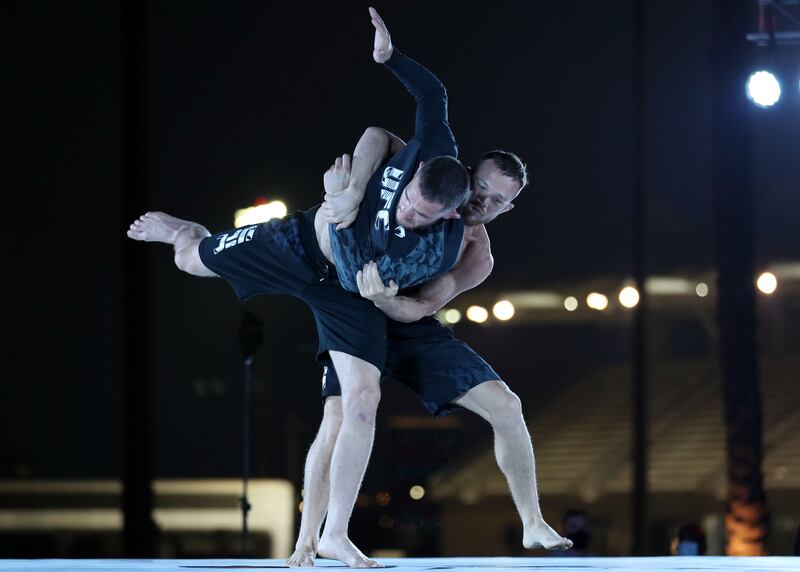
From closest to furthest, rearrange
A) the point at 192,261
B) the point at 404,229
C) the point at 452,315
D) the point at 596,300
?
the point at 404,229
the point at 192,261
the point at 596,300
the point at 452,315

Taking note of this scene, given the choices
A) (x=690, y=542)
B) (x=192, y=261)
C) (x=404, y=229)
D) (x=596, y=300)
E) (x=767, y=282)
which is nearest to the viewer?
(x=404, y=229)

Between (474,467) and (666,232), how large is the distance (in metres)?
6.75

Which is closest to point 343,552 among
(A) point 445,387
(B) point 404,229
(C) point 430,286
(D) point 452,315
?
(A) point 445,387

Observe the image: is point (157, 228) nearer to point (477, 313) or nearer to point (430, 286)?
point (430, 286)

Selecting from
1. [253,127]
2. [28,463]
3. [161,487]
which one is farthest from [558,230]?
[28,463]

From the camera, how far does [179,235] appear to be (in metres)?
5.30

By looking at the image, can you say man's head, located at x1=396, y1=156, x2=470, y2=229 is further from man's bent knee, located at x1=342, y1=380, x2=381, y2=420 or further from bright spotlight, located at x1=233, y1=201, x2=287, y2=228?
bright spotlight, located at x1=233, y1=201, x2=287, y2=228

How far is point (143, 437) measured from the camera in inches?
404

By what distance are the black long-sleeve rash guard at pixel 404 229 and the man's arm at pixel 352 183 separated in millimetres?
27

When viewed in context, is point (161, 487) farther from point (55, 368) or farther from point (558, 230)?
point (558, 230)

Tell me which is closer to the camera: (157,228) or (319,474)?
(319,474)

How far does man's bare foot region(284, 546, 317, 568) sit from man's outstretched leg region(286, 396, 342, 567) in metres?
0.03

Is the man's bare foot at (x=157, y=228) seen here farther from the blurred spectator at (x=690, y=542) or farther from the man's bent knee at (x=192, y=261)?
the blurred spectator at (x=690, y=542)

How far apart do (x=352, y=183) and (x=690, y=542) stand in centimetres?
519
